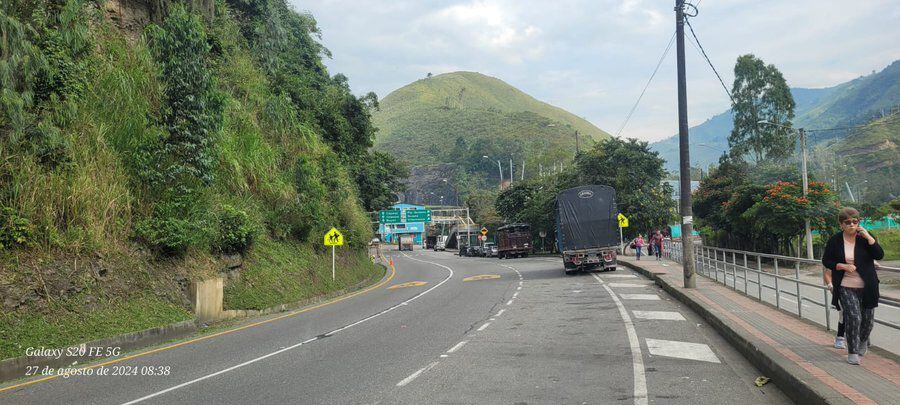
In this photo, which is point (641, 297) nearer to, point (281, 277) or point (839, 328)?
point (839, 328)

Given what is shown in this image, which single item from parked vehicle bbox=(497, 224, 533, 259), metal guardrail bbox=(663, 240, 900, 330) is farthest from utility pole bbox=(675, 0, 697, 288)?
parked vehicle bbox=(497, 224, 533, 259)

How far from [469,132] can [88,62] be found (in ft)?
566

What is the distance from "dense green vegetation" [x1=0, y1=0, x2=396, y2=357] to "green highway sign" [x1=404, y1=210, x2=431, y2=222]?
2152 inches

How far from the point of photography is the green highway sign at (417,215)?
82188 millimetres

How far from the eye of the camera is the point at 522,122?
18575 cm

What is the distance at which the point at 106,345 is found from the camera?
11.9 metres

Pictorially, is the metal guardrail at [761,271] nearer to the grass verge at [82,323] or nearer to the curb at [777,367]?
the curb at [777,367]

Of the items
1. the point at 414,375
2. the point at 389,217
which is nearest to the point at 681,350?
the point at 414,375

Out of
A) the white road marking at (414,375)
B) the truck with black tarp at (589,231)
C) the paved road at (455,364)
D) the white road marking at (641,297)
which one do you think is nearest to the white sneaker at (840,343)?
the paved road at (455,364)

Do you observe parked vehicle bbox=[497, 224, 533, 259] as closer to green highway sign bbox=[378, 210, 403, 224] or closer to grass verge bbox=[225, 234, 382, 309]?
green highway sign bbox=[378, 210, 403, 224]

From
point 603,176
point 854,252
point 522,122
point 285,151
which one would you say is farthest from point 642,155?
point 522,122

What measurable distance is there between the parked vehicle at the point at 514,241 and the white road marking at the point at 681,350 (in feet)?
153

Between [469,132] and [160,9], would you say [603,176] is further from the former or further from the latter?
[469,132]

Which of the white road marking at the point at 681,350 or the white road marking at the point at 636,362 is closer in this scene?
the white road marking at the point at 636,362
